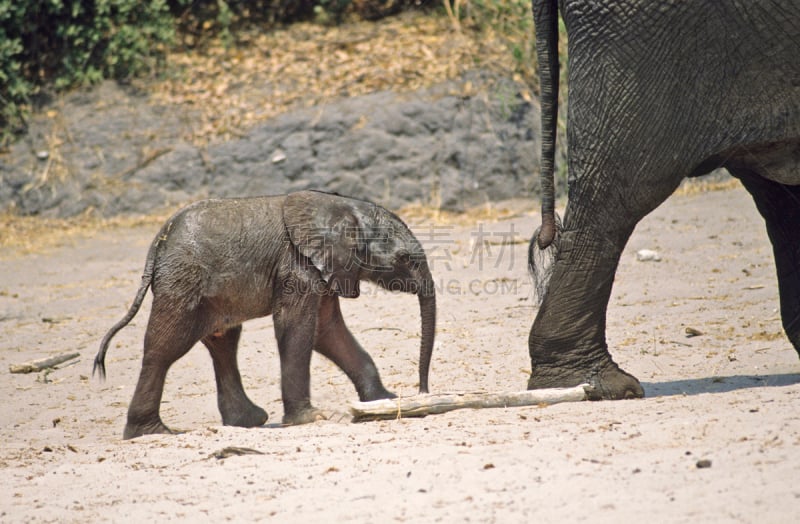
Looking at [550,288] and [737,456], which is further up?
[550,288]

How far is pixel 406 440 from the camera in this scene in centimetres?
554

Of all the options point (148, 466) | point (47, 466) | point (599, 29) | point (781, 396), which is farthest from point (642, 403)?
point (47, 466)

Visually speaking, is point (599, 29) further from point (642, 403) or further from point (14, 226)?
point (14, 226)

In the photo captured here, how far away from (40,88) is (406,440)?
12.0 meters

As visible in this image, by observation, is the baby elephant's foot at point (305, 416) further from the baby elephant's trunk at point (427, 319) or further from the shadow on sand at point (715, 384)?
the shadow on sand at point (715, 384)

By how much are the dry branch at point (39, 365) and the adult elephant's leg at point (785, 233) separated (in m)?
5.59

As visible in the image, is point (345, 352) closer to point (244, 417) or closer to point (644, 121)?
point (244, 417)

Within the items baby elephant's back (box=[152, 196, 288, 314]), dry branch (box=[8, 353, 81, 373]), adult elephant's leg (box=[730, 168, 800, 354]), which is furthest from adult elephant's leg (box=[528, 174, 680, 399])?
dry branch (box=[8, 353, 81, 373])

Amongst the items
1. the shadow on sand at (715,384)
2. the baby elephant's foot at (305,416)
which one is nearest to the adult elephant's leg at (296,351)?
the baby elephant's foot at (305,416)

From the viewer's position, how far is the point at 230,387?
24.5 ft

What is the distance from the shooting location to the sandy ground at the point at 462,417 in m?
4.57

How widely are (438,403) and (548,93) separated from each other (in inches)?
79.4

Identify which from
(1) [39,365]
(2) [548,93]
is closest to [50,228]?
(1) [39,365]

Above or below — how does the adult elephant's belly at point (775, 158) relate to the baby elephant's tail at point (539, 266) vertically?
above
